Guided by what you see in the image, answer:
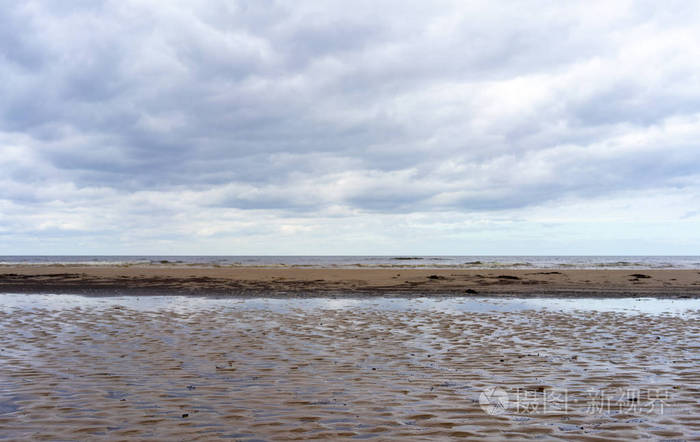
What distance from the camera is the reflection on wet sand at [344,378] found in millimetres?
5531

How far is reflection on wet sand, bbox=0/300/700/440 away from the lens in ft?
18.1

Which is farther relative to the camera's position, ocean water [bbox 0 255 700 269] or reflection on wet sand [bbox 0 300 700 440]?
ocean water [bbox 0 255 700 269]

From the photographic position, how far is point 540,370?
8328mm

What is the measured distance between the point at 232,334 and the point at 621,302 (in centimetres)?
1786

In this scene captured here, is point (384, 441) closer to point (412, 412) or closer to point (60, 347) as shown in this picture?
point (412, 412)

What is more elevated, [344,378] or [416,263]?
[344,378]

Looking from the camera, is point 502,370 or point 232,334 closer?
point 502,370

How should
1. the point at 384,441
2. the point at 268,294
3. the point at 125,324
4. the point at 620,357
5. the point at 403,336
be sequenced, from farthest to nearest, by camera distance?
1. the point at 268,294
2. the point at 125,324
3. the point at 403,336
4. the point at 620,357
5. the point at 384,441

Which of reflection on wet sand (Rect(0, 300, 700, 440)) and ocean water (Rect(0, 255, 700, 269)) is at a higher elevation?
reflection on wet sand (Rect(0, 300, 700, 440))

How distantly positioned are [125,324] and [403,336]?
8.48 meters

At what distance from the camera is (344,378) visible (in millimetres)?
7738

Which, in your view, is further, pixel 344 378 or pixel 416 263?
pixel 416 263

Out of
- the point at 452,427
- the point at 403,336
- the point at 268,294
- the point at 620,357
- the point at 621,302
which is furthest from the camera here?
the point at 268,294

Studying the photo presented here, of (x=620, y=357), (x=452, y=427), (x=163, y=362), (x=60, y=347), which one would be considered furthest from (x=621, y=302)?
(x=60, y=347)
